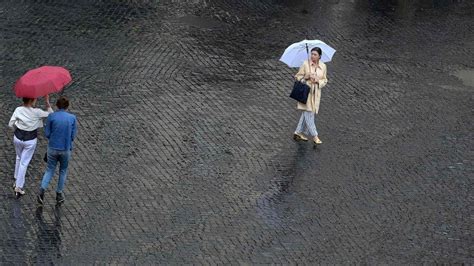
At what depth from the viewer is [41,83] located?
12070 millimetres

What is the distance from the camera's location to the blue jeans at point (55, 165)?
39.9 ft

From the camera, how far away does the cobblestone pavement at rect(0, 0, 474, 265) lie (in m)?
11.9

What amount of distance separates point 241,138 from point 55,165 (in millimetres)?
3414

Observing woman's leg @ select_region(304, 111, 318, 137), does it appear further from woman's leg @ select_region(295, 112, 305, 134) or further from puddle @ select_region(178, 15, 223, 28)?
puddle @ select_region(178, 15, 223, 28)

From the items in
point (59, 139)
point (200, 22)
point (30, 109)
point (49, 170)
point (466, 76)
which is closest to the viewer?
point (59, 139)

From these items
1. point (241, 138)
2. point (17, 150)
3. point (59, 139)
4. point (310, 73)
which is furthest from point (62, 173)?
point (310, 73)

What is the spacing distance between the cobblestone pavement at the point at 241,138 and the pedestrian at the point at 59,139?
1.25 feet

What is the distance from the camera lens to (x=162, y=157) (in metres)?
14.0

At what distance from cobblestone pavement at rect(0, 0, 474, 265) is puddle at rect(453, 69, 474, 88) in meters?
0.05

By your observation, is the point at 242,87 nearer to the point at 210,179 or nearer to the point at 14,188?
the point at 210,179

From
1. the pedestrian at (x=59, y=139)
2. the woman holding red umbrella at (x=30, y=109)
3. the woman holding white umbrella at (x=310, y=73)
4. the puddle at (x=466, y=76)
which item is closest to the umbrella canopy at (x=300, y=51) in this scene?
the woman holding white umbrella at (x=310, y=73)

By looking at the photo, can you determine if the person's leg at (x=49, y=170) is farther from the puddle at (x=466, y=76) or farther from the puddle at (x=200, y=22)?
the puddle at (x=466, y=76)

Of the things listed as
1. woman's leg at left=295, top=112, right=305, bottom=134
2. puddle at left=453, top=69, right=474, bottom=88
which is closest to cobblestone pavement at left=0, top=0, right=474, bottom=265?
puddle at left=453, top=69, right=474, bottom=88

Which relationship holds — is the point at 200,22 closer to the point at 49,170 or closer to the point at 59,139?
the point at 49,170
